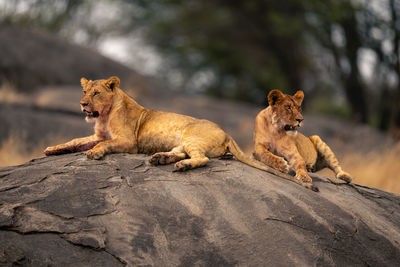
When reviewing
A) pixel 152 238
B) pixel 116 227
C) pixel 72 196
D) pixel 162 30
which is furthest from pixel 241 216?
pixel 162 30

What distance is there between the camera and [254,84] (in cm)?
2503

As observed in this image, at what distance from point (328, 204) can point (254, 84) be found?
21.1 m

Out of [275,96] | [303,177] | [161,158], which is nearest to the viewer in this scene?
[161,158]

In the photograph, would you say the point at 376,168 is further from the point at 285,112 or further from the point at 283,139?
the point at 285,112

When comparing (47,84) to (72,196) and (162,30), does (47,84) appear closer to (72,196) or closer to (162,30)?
(162,30)

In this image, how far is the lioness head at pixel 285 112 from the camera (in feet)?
15.6

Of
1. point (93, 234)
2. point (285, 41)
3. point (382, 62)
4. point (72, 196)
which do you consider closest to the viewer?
point (93, 234)

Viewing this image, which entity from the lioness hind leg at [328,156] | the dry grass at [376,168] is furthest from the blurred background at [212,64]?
the lioness hind leg at [328,156]

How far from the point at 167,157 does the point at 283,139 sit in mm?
1405

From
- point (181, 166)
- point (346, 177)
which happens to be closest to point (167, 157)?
point (181, 166)

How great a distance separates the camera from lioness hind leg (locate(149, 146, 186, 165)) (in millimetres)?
4370

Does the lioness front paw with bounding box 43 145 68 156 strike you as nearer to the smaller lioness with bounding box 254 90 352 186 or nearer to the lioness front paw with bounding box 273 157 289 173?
the smaller lioness with bounding box 254 90 352 186

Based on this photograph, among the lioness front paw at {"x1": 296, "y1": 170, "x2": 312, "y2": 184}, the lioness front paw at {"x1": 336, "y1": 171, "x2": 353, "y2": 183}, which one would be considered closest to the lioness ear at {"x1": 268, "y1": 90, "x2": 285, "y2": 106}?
the lioness front paw at {"x1": 296, "y1": 170, "x2": 312, "y2": 184}

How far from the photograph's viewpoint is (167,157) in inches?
175
